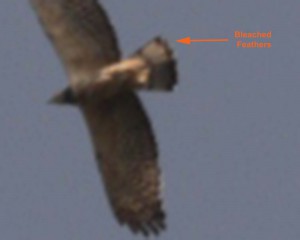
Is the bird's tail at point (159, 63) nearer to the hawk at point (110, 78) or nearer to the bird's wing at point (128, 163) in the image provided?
the hawk at point (110, 78)

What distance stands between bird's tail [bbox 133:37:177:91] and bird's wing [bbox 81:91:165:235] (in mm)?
456

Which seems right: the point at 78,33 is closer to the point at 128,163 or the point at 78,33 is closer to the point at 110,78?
the point at 110,78

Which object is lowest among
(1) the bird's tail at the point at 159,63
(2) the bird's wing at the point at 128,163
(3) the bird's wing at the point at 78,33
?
(2) the bird's wing at the point at 128,163

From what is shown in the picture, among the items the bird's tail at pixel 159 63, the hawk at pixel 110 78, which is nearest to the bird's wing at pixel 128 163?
the hawk at pixel 110 78

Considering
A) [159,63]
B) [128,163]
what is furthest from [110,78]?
[128,163]

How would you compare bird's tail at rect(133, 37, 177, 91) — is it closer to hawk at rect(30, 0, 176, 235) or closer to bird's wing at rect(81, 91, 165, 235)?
hawk at rect(30, 0, 176, 235)

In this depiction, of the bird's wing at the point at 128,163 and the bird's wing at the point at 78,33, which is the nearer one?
the bird's wing at the point at 78,33

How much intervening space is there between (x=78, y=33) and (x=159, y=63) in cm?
78

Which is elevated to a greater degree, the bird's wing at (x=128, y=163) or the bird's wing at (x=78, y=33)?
the bird's wing at (x=78, y=33)

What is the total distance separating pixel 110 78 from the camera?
9.75m

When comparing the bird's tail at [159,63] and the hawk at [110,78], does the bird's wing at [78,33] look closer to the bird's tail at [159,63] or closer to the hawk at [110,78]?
the hawk at [110,78]

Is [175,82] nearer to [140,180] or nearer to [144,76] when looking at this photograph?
[144,76]

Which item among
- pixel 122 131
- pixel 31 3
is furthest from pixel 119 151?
pixel 31 3

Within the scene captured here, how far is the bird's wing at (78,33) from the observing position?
385 inches
